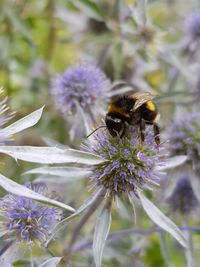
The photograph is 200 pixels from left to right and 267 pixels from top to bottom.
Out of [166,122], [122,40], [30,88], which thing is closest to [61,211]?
[166,122]

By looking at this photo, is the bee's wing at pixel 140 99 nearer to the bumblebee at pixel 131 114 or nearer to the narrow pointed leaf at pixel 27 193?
the bumblebee at pixel 131 114

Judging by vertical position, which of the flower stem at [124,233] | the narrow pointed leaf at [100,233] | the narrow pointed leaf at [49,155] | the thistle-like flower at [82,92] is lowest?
the flower stem at [124,233]

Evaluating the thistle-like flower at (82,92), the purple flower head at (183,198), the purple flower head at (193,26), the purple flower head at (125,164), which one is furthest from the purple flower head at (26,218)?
the purple flower head at (193,26)

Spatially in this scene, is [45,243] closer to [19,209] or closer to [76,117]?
[19,209]

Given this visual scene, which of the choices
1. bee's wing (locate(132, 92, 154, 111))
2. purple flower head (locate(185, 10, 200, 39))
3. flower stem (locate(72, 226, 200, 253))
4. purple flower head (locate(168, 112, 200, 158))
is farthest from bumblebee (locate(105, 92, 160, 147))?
purple flower head (locate(185, 10, 200, 39))

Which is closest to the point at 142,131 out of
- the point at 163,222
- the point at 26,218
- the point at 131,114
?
the point at 131,114

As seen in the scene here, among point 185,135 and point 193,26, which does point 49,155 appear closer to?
point 185,135
